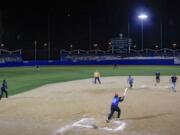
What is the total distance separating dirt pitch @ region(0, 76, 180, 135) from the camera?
14.7 metres

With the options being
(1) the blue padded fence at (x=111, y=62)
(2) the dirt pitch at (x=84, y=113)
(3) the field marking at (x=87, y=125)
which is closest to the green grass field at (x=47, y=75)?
(2) the dirt pitch at (x=84, y=113)

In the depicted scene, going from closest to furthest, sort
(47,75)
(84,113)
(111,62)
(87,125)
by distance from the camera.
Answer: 1. (87,125)
2. (84,113)
3. (47,75)
4. (111,62)

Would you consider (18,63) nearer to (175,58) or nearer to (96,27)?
(96,27)

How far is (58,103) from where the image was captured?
2208 cm

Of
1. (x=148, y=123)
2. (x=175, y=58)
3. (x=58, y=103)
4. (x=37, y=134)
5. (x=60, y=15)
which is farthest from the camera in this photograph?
(x=60, y=15)

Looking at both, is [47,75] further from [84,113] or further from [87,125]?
[87,125]

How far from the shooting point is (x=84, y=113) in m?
18.5

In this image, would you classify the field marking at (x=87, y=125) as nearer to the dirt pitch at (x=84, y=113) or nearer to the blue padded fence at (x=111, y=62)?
the dirt pitch at (x=84, y=113)

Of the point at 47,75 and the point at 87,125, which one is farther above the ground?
the point at 47,75

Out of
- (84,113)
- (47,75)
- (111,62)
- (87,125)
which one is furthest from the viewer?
(111,62)

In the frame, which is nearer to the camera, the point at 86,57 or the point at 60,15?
the point at 86,57

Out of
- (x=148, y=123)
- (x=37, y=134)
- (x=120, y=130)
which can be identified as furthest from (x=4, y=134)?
(x=148, y=123)

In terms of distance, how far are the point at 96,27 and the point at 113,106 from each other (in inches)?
3093

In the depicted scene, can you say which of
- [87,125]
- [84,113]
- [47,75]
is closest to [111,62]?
[47,75]
